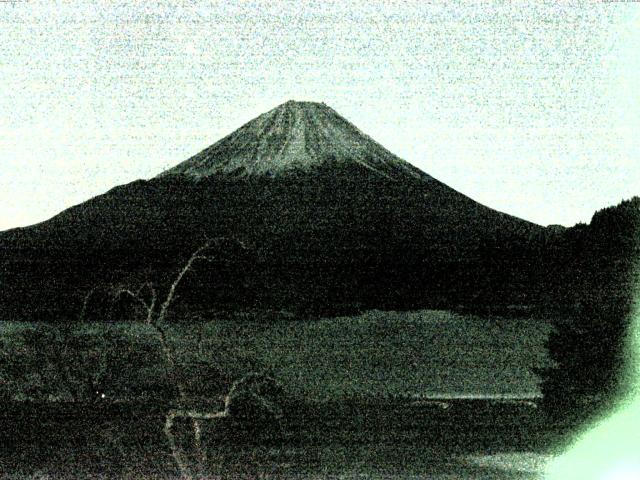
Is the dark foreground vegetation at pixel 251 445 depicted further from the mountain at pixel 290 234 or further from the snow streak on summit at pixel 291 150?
the snow streak on summit at pixel 291 150

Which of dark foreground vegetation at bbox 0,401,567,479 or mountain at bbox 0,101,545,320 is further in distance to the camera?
mountain at bbox 0,101,545,320

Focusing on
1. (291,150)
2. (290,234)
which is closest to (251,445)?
(290,234)

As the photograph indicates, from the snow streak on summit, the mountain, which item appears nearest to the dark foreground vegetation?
the mountain

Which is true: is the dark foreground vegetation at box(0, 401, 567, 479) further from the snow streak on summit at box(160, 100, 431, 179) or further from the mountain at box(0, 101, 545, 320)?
the snow streak on summit at box(160, 100, 431, 179)

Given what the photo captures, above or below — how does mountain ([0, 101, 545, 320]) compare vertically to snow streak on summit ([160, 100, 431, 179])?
below

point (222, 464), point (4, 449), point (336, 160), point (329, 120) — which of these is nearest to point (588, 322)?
point (222, 464)

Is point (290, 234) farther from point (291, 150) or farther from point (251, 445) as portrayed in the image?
point (251, 445)

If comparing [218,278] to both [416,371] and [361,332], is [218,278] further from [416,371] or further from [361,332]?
[416,371]
